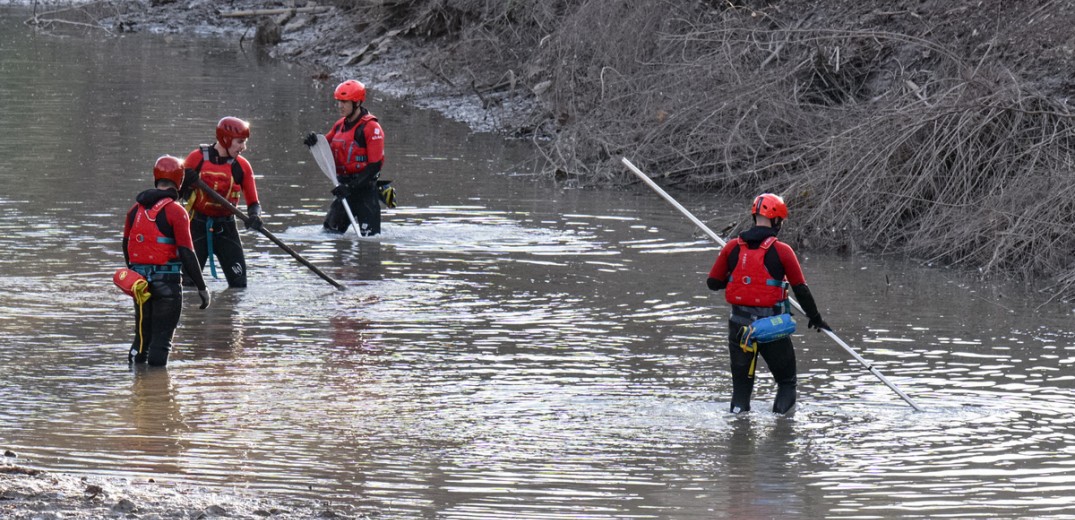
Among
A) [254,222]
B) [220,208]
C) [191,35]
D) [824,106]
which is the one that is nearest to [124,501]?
[254,222]

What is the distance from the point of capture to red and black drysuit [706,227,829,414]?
8672 mm

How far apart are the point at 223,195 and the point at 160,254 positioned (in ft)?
8.75

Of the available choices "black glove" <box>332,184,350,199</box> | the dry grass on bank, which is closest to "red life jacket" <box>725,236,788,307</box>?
the dry grass on bank

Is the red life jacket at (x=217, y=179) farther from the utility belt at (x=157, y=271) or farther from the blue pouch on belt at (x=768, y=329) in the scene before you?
the blue pouch on belt at (x=768, y=329)

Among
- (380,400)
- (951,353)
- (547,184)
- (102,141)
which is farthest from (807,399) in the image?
(102,141)

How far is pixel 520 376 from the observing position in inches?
386

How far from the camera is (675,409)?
9109 millimetres

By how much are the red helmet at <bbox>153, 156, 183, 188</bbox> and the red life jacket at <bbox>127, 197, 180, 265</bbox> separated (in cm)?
14

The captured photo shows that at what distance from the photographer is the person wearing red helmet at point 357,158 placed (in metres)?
14.8

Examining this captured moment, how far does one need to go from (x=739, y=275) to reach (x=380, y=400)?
7.61 feet

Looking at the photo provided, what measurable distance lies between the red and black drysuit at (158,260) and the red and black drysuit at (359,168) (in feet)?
17.1

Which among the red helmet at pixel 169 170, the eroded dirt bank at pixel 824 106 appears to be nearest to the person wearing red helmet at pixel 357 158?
the eroded dirt bank at pixel 824 106

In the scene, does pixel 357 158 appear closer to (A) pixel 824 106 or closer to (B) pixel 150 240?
(B) pixel 150 240

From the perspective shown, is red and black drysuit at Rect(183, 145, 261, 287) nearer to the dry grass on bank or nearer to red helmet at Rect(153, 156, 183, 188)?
red helmet at Rect(153, 156, 183, 188)
